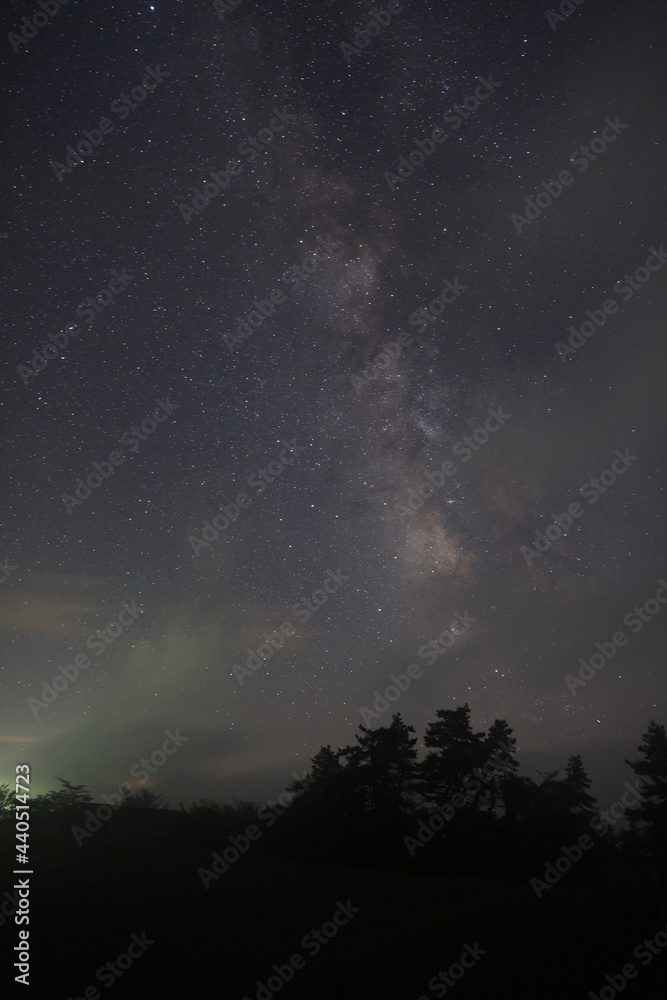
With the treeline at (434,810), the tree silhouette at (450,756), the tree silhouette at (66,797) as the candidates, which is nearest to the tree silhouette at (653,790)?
the treeline at (434,810)

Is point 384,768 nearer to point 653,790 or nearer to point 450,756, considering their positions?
point 450,756

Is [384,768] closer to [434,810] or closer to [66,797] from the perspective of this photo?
[434,810]

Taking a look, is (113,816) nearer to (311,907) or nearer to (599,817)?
(311,907)

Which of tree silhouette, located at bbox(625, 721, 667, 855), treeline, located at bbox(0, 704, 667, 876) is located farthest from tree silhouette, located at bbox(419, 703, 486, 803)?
tree silhouette, located at bbox(625, 721, 667, 855)

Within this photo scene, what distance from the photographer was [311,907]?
11031 millimetres

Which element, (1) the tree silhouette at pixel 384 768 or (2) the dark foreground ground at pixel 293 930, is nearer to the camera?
(2) the dark foreground ground at pixel 293 930

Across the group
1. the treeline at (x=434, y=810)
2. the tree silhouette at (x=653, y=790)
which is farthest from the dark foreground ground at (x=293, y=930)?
the tree silhouette at (x=653, y=790)

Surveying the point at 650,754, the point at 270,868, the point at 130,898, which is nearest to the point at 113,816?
the point at 270,868

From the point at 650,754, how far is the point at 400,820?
57.9 feet

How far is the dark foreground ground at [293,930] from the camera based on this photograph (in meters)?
7.69

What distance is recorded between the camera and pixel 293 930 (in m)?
9.55

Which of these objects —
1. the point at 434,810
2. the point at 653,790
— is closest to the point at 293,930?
the point at 434,810

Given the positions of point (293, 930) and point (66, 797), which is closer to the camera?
point (293, 930)

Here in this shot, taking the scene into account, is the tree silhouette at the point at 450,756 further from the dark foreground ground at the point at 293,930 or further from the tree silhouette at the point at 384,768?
the dark foreground ground at the point at 293,930
